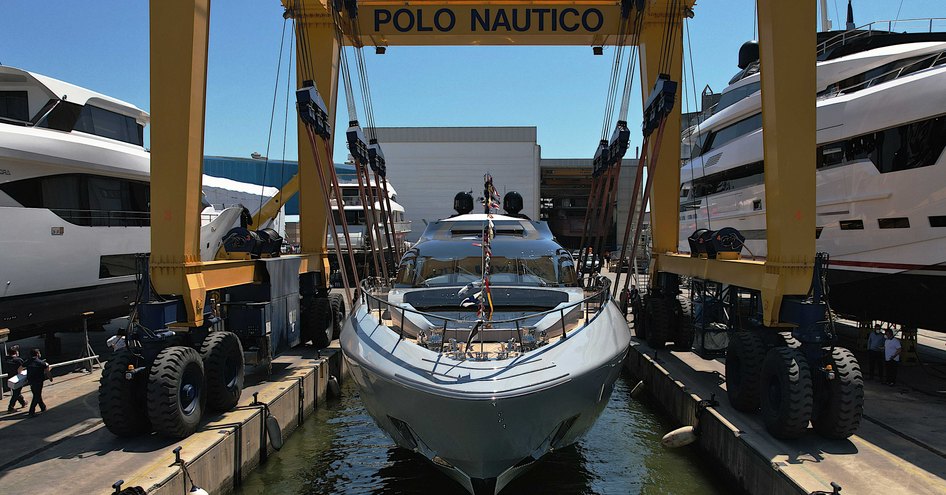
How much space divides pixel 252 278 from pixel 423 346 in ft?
15.8

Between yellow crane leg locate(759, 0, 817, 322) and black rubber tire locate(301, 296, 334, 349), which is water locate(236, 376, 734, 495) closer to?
yellow crane leg locate(759, 0, 817, 322)

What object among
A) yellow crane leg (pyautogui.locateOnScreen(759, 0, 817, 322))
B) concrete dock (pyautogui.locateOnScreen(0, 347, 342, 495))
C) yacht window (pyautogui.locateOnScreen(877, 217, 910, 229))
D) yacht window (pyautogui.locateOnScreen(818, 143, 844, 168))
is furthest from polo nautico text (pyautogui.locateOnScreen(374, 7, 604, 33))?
concrete dock (pyautogui.locateOnScreen(0, 347, 342, 495))

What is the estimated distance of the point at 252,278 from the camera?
9.86 metres

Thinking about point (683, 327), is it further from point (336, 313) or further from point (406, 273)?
point (336, 313)

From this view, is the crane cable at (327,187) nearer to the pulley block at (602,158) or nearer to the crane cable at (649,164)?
the crane cable at (649,164)

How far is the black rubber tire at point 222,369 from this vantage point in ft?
25.5

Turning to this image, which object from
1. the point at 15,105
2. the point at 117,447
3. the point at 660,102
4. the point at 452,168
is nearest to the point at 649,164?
the point at 660,102

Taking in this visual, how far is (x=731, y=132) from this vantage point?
51.2 ft

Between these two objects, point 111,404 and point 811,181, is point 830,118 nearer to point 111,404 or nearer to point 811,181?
point 811,181

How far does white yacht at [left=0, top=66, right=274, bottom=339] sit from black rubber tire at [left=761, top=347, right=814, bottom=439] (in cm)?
1138

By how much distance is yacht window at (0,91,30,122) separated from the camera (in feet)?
36.6

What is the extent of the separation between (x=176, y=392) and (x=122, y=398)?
0.58 metres

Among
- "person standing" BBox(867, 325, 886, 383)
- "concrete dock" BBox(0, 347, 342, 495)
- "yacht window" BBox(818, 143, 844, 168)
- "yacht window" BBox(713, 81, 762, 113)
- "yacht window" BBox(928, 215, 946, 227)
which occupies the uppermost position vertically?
"yacht window" BBox(713, 81, 762, 113)

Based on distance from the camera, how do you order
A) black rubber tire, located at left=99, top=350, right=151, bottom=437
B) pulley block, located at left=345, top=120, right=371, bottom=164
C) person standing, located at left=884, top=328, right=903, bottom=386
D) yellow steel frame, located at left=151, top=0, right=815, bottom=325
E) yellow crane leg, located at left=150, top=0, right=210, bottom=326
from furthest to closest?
pulley block, located at left=345, top=120, right=371, bottom=164 < person standing, located at left=884, top=328, right=903, bottom=386 < yellow crane leg, located at left=150, top=0, right=210, bottom=326 < yellow steel frame, located at left=151, top=0, right=815, bottom=325 < black rubber tire, located at left=99, top=350, right=151, bottom=437
